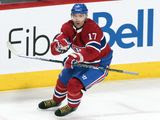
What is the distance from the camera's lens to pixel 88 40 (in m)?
5.03

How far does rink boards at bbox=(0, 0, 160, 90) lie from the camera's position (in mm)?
5848

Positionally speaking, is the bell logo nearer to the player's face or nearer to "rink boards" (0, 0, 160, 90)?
"rink boards" (0, 0, 160, 90)

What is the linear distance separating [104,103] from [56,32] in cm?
81

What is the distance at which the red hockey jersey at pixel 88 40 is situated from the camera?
501 centimetres

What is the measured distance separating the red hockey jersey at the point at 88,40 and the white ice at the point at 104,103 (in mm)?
436

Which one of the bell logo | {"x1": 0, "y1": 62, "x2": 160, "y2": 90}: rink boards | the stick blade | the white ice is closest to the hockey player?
the white ice

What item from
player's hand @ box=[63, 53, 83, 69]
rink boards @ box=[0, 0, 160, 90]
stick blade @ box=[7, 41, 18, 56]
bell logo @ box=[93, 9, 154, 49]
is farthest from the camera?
bell logo @ box=[93, 9, 154, 49]

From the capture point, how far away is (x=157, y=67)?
6363 mm

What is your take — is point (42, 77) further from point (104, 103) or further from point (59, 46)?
point (59, 46)

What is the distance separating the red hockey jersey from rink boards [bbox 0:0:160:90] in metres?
0.79

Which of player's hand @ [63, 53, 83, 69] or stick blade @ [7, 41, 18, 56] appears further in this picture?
stick blade @ [7, 41, 18, 56]

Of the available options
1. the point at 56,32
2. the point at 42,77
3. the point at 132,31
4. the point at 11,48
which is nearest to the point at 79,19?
the point at 11,48

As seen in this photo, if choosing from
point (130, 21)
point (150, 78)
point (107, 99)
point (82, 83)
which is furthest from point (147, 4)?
point (82, 83)

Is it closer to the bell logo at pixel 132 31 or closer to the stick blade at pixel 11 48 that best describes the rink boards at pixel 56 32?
the bell logo at pixel 132 31
